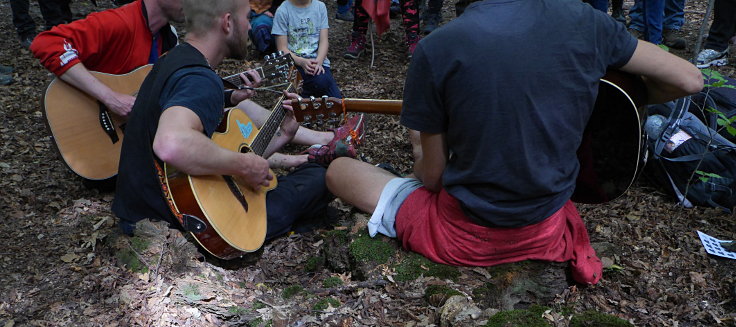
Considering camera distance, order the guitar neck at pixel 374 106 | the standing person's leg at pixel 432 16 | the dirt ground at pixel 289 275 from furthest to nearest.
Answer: the standing person's leg at pixel 432 16, the guitar neck at pixel 374 106, the dirt ground at pixel 289 275

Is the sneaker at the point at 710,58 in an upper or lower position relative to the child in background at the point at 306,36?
lower

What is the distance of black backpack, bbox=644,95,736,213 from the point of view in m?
3.38

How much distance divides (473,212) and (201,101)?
1.28 m

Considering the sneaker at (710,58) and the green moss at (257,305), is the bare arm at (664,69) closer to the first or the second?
the green moss at (257,305)

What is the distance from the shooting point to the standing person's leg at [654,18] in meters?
6.49

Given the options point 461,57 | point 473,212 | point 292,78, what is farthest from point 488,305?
point 292,78

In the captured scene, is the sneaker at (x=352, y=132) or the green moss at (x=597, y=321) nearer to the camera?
the green moss at (x=597, y=321)

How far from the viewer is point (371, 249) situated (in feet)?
8.80

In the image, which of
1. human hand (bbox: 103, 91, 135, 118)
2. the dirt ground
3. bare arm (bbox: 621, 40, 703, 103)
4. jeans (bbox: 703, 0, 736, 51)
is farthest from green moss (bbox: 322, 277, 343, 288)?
jeans (bbox: 703, 0, 736, 51)

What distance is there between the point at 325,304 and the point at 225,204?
0.80 m

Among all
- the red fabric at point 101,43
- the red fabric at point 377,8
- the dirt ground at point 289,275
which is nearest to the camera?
the dirt ground at point 289,275

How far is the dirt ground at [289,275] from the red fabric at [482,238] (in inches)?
3.1

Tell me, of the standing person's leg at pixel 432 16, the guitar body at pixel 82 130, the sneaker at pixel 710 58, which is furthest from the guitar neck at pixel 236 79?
the sneaker at pixel 710 58

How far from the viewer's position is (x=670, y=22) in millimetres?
7172
